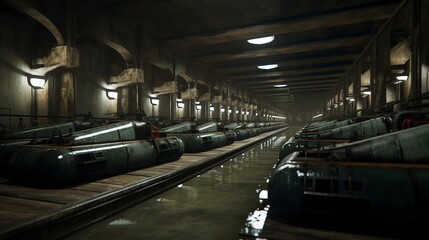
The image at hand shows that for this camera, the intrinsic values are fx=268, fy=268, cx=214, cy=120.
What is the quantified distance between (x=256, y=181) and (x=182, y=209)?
9.39 ft

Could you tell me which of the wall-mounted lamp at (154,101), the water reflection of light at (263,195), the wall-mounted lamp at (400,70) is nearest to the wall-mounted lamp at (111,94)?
the wall-mounted lamp at (154,101)

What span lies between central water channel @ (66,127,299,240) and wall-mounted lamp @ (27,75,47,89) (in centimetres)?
743

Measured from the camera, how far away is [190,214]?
459 centimetres

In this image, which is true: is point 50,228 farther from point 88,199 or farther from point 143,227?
point 143,227

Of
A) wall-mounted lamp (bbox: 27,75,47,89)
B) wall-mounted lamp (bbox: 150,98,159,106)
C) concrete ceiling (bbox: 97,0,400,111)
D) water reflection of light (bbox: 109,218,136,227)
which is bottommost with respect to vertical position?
water reflection of light (bbox: 109,218,136,227)

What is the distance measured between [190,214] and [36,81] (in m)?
9.05

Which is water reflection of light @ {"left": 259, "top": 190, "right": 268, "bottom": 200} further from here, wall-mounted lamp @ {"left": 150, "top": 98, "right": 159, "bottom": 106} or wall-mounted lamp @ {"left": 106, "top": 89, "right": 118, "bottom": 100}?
wall-mounted lamp @ {"left": 150, "top": 98, "right": 159, "bottom": 106}

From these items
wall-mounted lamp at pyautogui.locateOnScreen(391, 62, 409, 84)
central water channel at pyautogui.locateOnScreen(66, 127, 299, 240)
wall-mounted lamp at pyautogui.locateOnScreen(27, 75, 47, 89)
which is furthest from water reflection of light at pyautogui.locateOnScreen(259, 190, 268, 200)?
wall-mounted lamp at pyautogui.locateOnScreen(27, 75, 47, 89)

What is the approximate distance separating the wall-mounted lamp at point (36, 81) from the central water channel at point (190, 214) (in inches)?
292

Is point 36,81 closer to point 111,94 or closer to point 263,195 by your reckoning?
point 111,94

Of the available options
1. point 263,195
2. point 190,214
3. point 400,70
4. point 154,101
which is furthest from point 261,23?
point 190,214

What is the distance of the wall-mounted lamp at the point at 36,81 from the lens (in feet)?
33.4

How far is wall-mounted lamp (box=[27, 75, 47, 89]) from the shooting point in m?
10.2

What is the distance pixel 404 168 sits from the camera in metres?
3.15
